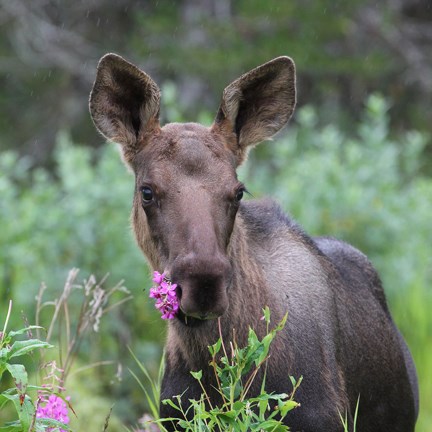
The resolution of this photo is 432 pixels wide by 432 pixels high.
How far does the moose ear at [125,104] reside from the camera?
550 centimetres

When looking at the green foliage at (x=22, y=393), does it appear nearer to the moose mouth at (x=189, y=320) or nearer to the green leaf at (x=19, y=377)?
the green leaf at (x=19, y=377)

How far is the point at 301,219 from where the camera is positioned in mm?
10625

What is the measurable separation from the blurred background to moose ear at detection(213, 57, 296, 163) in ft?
4.64

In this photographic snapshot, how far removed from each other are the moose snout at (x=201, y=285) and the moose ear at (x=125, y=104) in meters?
1.21

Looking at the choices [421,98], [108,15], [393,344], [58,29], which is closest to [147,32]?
[58,29]

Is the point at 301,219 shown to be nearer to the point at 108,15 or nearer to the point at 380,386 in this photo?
the point at 380,386

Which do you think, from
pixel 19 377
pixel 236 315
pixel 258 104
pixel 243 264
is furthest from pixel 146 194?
pixel 19 377

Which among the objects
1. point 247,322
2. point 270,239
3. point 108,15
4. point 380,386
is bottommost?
point 380,386


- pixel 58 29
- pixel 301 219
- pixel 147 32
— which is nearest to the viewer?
pixel 301 219

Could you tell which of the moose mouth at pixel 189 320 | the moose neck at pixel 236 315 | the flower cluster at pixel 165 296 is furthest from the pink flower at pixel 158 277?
the moose neck at pixel 236 315

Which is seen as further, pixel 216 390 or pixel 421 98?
pixel 421 98

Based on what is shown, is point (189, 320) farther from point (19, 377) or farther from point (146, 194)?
point (19, 377)

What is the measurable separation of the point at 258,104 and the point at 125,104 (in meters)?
0.71

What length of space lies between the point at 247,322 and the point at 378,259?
574cm
